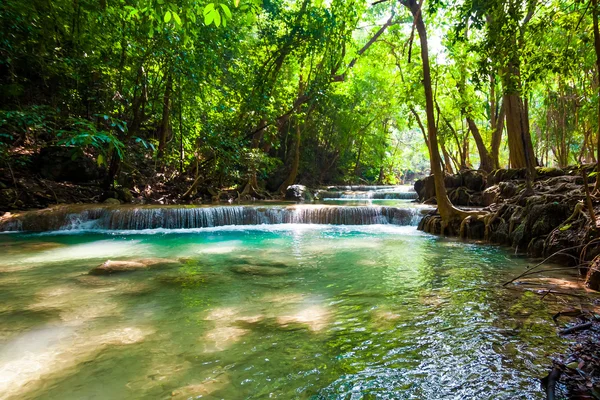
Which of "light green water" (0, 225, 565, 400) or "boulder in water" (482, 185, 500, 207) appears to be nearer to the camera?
"light green water" (0, 225, 565, 400)

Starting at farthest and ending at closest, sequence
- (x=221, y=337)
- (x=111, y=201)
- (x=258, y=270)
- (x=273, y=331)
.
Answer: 1. (x=111, y=201)
2. (x=258, y=270)
3. (x=273, y=331)
4. (x=221, y=337)

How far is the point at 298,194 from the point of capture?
18.6 meters

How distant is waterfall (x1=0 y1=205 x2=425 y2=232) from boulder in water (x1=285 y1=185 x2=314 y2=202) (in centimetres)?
622

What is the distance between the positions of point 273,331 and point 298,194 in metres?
15.7

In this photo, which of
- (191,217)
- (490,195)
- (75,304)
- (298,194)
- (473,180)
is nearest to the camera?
(75,304)

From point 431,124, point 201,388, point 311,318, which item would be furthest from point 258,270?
point 431,124

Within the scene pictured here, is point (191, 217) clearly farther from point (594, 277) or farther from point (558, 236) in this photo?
point (594, 277)

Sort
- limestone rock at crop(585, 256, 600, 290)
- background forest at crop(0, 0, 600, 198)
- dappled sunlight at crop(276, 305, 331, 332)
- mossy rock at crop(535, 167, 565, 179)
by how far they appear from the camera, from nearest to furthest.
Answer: dappled sunlight at crop(276, 305, 331, 332) → limestone rock at crop(585, 256, 600, 290) → background forest at crop(0, 0, 600, 198) → mossy rock at crop(535, 167, 565, 179)

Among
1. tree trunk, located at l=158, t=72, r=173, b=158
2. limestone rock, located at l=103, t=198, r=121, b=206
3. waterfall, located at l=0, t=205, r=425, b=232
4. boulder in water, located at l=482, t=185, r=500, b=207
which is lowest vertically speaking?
waterfall, located at l=0, t=205, r=425, b=232

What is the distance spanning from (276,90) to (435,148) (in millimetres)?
8478

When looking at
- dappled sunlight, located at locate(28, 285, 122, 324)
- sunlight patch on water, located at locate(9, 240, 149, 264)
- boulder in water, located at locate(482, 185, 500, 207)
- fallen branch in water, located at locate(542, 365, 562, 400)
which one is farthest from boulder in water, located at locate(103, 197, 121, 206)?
boulder in water, located at locate(482, 185, 500, 207)

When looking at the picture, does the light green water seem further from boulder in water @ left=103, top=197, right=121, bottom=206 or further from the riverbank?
boulder in water @ left=103, top=197, right=121, bottom=206

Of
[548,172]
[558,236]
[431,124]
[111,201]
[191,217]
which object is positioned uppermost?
[431,124]

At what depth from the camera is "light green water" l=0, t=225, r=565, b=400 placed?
2174 mm
